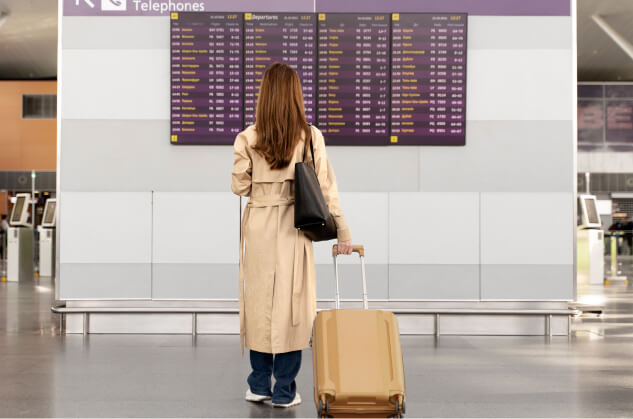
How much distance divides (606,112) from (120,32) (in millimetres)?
24983

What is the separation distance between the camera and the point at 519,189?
6469 millimetres

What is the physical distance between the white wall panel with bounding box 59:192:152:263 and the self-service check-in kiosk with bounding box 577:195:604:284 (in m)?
10.8

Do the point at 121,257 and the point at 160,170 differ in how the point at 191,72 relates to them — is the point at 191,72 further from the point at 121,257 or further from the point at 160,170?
the point at 121,257

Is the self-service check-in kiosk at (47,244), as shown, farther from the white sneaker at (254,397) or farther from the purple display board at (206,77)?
the white sneaker at (254,397)

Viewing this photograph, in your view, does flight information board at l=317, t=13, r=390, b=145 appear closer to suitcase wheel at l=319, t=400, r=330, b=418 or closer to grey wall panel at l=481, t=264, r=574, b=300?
grey wall panel at l=481, t=264, r=574, b=300

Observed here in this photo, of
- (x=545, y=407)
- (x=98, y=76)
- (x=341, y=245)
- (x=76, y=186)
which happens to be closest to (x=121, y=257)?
(x=76, y=186)

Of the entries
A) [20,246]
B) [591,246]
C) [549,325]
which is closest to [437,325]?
[549,325]

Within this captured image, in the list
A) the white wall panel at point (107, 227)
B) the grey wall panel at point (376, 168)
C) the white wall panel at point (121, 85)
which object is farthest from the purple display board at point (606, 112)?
the white wall panel at point (107, 227)

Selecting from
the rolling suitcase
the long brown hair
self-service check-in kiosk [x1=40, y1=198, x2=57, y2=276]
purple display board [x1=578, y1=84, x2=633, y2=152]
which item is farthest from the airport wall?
purple display board [x1=578, y1=84, x2=633, y2=152]

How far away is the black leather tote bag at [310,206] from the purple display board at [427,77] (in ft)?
9.89

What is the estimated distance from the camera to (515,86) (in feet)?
21.2

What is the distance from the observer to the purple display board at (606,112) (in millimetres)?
27375

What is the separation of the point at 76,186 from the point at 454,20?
387 centimetres

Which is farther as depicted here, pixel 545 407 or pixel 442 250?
pixel 442 250
